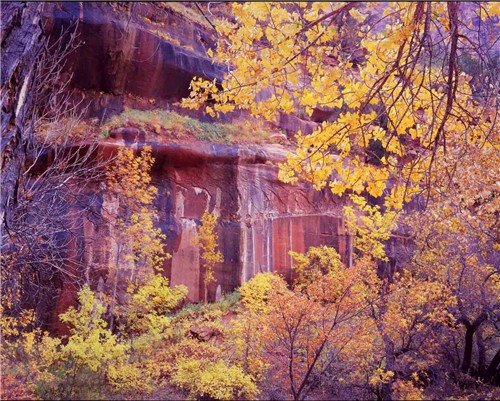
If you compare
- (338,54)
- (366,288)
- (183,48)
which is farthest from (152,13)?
(338,54)

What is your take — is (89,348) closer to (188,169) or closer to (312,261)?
(188,169)

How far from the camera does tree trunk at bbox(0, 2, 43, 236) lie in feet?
12.5

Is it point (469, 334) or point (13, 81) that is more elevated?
point (13, 81)

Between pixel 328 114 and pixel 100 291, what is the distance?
57.3 ft

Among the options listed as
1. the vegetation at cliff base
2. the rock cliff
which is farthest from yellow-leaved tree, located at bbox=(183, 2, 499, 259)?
the rock cliff

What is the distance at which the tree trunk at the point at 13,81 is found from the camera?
379 cm

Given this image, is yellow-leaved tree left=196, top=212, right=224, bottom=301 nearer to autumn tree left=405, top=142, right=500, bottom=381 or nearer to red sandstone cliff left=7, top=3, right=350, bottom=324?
red sandstone cliff left=7, top=3, right=350, bottom=324

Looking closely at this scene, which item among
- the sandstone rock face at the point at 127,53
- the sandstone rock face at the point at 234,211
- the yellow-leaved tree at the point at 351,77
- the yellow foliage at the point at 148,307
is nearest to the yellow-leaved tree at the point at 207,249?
the sandstone rock face at the point at 234,211

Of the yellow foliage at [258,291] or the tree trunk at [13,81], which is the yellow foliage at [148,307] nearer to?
the yellow foliage at [258,291]

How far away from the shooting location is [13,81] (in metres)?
3.87

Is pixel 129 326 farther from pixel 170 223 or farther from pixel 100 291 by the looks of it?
pixel 170 223

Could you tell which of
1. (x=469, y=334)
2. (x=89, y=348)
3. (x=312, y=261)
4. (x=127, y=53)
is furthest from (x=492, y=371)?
(x=127, y=53)

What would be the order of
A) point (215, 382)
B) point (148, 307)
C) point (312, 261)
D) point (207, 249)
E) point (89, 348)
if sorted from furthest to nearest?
point (312, 261)
point (207, 249)
point (148, 307)
point (89, 348)
point (215, 382)

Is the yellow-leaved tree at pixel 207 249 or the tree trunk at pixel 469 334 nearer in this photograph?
the tree trunk at pixel 469 334
